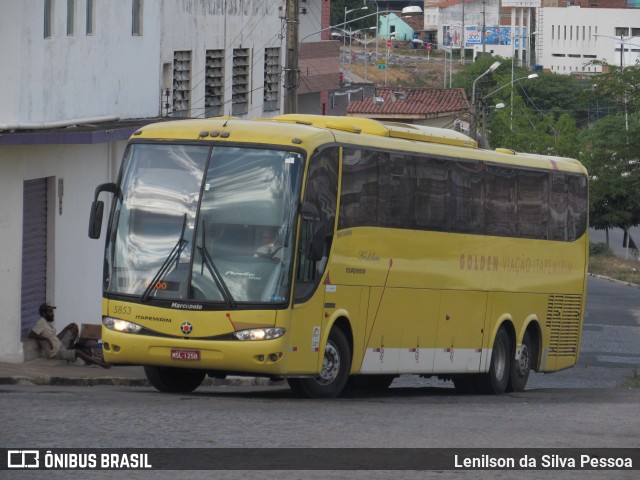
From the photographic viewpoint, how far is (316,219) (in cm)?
1595

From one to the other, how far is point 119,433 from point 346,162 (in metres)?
6.19

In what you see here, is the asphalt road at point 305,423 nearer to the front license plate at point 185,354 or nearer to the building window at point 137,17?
the front license plate at point 185,354

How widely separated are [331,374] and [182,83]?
51.2 ft

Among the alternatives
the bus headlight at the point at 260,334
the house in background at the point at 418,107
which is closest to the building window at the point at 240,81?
the bus headlight at the point at 260,334

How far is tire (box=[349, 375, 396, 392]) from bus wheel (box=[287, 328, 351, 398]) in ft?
12.5

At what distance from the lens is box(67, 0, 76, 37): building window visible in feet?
76.2

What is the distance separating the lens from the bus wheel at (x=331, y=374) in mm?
16609

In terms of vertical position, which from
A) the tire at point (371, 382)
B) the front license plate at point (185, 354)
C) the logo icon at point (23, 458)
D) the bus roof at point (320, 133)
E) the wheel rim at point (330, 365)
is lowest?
the tire at point (371, 382)

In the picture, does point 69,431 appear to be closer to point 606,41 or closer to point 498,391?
point 498,391

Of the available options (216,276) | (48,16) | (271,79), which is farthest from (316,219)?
(271,79)

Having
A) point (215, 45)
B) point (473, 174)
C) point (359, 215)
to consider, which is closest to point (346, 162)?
point (359, 215)

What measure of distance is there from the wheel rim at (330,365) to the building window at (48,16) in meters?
8.01

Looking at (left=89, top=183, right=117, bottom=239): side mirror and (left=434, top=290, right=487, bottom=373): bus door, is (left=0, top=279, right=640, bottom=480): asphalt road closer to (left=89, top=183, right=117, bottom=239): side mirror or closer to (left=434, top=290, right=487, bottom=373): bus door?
(left=434, top=290, right=487, bottom=373): bus door

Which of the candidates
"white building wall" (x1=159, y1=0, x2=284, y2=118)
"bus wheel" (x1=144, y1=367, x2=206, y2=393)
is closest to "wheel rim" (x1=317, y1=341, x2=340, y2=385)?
"bus wheel" (x1=144, y1=367, x2=206, y2=393)
